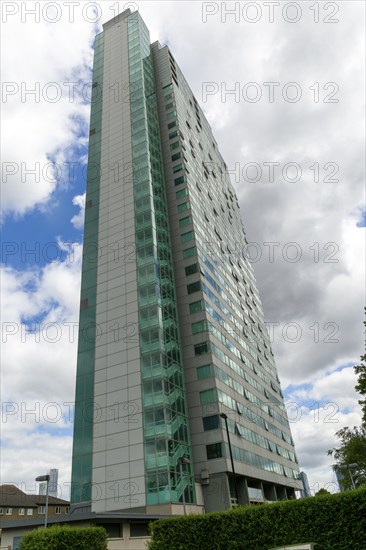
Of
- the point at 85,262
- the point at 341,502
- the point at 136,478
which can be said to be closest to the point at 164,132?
the point at 85,262

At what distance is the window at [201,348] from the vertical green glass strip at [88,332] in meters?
12.2

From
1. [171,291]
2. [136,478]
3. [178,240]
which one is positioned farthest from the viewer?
[178,240]

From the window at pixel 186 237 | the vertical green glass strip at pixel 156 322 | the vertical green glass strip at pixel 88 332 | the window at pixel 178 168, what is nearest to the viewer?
the vertical green glass strip at pixel 156 322

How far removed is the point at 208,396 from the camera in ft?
162

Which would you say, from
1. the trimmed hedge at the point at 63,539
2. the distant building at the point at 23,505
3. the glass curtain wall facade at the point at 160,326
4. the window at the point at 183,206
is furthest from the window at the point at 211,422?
the distant building at the point at 23,505

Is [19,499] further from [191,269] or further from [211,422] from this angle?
[191,269]

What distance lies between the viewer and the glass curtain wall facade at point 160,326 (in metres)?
43.4

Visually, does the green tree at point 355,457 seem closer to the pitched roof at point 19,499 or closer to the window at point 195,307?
the window at point 195,307

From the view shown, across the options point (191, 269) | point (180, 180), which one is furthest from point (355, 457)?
point (180, 180)

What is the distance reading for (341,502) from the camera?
19.2 meters

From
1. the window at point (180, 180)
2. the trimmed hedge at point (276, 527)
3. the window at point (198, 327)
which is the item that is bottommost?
the trimmed hedge at point (276, 527)

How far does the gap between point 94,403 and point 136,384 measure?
559 centimetres

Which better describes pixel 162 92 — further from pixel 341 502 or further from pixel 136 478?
pixel 341 502

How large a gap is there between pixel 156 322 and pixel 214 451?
15106mm
